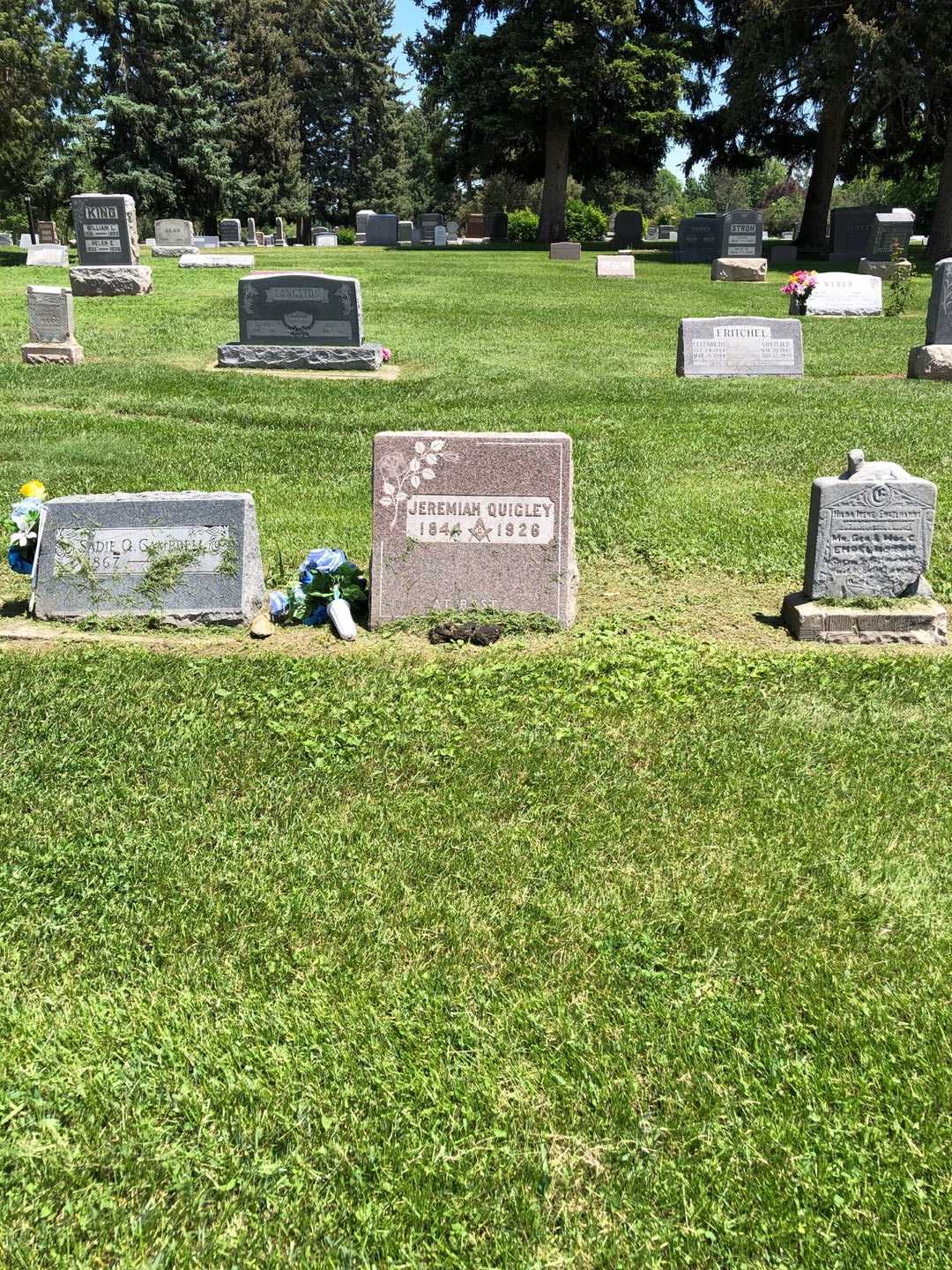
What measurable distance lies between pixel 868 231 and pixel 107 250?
22290 mm

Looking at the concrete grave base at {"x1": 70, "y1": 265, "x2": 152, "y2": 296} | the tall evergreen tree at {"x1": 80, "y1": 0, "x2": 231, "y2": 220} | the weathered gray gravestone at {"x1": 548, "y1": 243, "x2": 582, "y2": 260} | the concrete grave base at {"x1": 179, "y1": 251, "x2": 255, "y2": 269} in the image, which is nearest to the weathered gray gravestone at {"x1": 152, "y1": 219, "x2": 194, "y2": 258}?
the concrete grave base at {"x1": 179, "y1": 251, "x2": 255, "y2": 269}

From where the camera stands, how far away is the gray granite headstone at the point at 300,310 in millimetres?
14977

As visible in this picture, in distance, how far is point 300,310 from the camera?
49.8 feet

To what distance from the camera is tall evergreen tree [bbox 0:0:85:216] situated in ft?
109

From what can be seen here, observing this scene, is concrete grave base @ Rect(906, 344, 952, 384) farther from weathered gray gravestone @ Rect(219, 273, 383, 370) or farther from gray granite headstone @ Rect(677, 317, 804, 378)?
weathered gray gravestone @ Rect(219, 273, 383, 370)

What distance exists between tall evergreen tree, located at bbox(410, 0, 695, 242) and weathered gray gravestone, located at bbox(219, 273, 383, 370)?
2430 cm

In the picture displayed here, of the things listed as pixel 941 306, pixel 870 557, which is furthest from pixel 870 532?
pixel 941 306

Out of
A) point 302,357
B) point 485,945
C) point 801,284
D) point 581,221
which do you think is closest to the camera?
point 485,945

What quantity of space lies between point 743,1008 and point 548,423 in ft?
29.6

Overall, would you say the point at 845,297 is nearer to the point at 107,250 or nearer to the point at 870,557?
the point at 107,250

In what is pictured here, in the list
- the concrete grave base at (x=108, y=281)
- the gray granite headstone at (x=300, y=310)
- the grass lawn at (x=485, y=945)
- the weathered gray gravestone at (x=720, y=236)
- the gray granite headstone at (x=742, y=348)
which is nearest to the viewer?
the grass lawn at (x=485, y=945)

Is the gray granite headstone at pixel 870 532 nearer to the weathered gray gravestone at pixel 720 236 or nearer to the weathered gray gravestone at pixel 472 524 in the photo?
the weathered gray gravestone at pixel 472 524

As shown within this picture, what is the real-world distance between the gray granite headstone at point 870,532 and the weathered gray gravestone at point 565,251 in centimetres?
2979

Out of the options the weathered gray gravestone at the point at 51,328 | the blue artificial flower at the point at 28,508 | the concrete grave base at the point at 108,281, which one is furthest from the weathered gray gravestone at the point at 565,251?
the blue artificial flower at the point at 28,508
